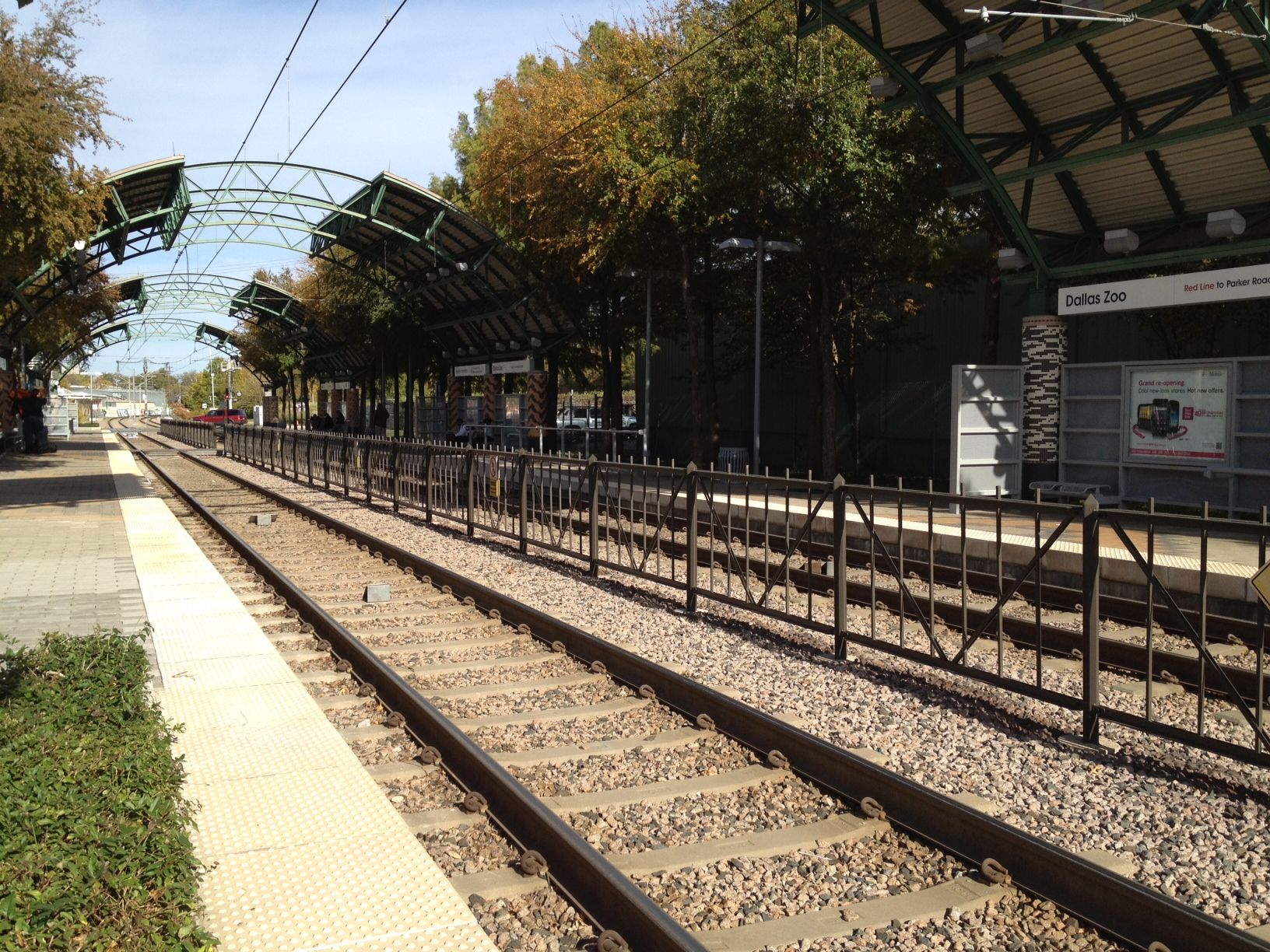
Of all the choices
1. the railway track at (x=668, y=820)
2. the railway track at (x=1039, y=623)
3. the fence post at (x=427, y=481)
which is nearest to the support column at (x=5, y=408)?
the fence post at (x=427, y=481)

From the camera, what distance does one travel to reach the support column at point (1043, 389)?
706 inches

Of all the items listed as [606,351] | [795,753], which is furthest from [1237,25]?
[606,351]

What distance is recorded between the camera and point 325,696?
7684 mm

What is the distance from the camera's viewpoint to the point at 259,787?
5684 millimetres

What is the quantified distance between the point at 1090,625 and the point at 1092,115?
42.1ft

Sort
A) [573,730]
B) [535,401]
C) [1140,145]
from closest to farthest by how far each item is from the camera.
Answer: [573,730] < [1140,145] < [535,401]

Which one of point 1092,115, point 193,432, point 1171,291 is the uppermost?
point 1092,115

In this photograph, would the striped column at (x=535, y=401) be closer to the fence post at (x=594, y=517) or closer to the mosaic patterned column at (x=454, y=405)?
the mosaic patterned column at (x=454, y=405)

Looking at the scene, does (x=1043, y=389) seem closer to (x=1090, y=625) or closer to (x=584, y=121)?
(x=1090, y=625)

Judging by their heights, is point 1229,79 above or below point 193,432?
above

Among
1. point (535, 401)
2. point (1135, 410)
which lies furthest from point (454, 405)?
point (1135, 410)

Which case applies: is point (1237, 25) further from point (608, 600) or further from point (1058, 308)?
point (608, 600)

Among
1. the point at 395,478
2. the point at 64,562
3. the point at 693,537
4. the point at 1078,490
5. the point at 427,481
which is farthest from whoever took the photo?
the point at 395,478

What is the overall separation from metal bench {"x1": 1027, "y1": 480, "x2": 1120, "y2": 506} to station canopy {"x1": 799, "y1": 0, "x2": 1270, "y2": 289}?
3.43 m
